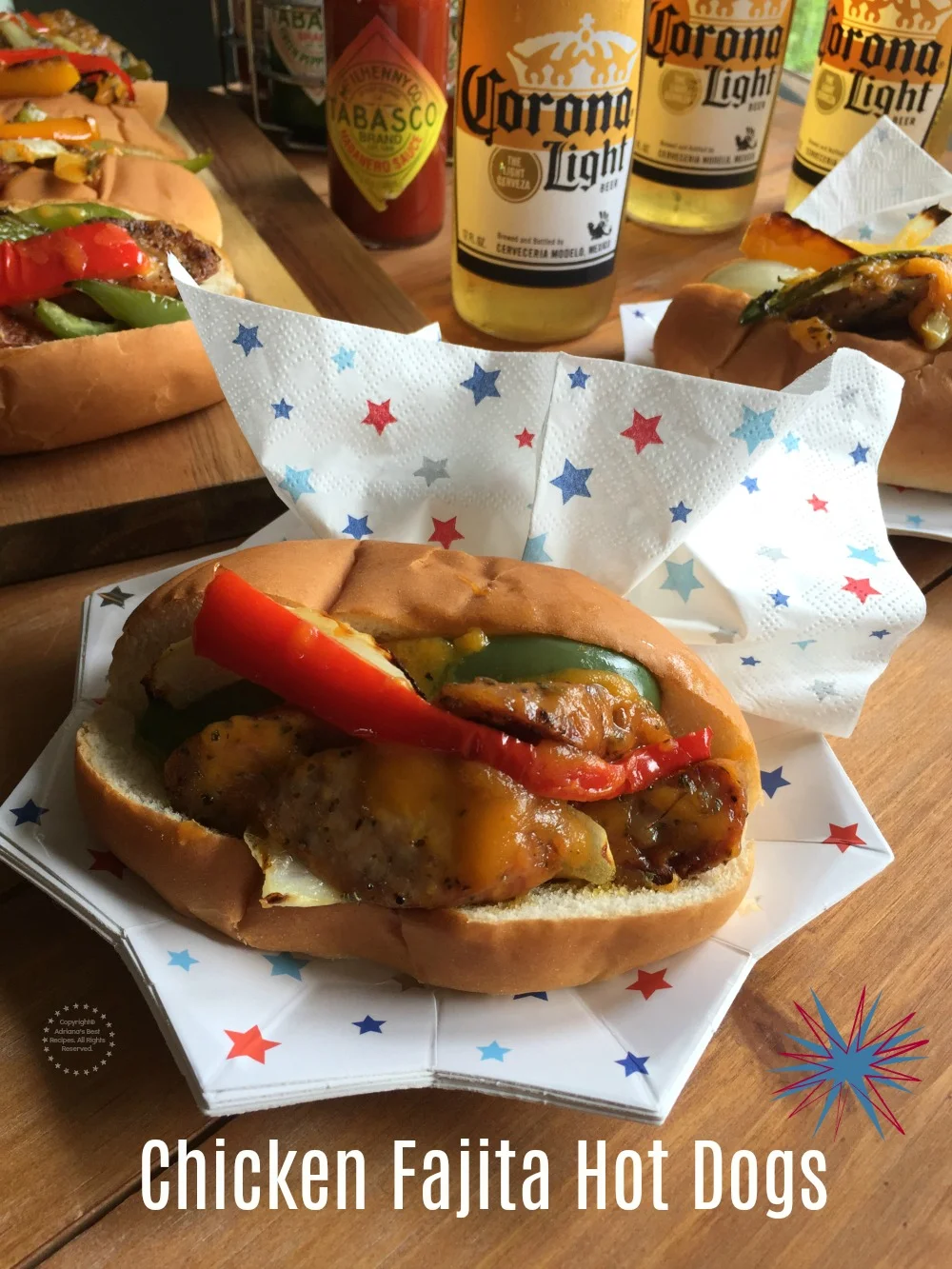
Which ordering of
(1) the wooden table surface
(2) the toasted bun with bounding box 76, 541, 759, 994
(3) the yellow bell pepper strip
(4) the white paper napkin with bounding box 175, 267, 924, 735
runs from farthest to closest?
(3) the yellow bell pepper strip
(4) the white paper napkin with bounding box 175, 267, 924, 735
(2) the toasted bun with bounding box 76, 541, 759, 994
(1) the wooden table surface

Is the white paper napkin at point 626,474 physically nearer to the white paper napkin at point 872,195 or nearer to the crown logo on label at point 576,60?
the crown logo on label at point 576,60

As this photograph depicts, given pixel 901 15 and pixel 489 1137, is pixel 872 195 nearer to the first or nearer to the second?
pixel 901 15

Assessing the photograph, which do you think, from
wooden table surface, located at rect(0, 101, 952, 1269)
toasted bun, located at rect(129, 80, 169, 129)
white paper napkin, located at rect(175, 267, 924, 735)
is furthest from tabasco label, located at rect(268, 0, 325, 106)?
wooden table surface, located at rect(0, 101, 952, 1269)

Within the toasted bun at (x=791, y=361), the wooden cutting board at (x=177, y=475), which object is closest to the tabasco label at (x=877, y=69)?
the toasted bun at (x=791, y=361)

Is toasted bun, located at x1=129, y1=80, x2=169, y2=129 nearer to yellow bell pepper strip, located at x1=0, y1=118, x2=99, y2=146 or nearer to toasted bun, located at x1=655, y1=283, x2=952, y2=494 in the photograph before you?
yellow bell pepper strip, located at x1=0, y1=118, x2=99, y2=146

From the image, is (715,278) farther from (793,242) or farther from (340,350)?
(340,350)
